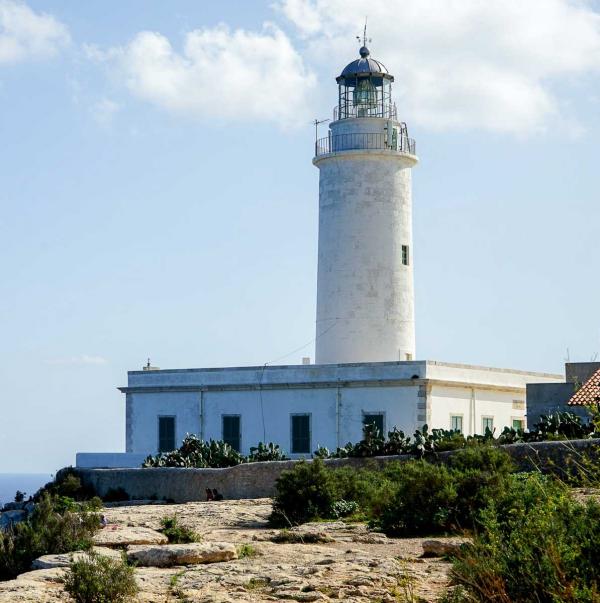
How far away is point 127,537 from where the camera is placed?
13.4 meters

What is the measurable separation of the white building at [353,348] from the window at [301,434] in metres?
0.03

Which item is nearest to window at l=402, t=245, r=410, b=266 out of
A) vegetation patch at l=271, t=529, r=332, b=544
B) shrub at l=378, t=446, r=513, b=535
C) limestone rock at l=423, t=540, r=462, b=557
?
shrub at l=378, t=446, r=513, b=535

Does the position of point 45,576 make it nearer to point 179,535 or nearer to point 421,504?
point 179,535

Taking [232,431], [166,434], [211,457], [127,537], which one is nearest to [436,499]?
[127,537]

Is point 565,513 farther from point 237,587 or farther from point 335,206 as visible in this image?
point 335,206

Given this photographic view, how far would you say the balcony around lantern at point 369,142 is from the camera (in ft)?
104

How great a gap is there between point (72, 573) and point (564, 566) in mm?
4144

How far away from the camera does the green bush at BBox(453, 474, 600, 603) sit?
7723 mm

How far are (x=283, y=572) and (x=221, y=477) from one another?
11.2m

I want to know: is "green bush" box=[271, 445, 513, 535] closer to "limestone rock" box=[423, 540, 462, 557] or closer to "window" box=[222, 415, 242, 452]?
"limestone rock" box=[423, 540, 462, 557]

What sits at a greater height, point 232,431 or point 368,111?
point 368,111

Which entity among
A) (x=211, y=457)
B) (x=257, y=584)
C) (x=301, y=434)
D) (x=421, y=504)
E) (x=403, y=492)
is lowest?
(x=257, y=584)

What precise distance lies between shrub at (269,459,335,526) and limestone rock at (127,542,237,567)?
4.32m

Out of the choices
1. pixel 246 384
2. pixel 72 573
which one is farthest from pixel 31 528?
pixel 246 384
